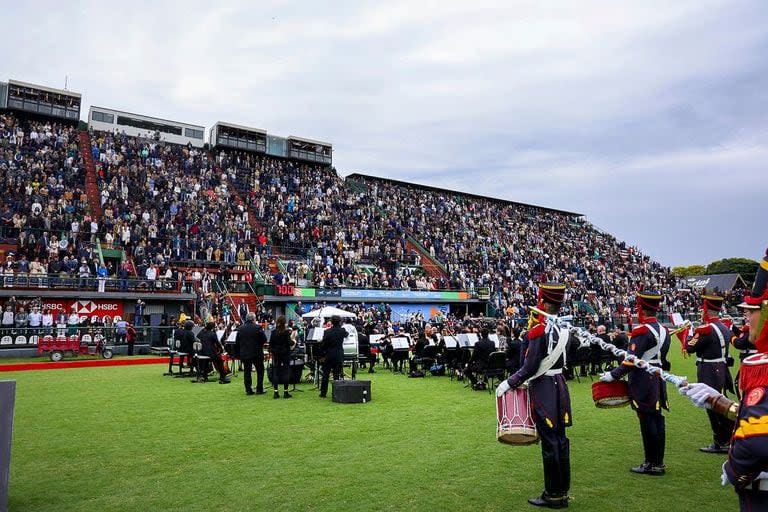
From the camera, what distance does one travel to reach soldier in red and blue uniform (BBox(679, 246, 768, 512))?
2922mm

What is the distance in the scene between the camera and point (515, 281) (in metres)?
42.1

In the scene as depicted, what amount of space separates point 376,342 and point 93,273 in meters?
14.7

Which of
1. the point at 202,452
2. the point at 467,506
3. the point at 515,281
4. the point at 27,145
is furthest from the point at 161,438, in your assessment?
the point at 515,281

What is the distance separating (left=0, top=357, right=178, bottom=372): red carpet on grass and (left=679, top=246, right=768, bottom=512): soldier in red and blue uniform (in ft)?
68.4

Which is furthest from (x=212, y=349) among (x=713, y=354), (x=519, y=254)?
(x=519, y=254)

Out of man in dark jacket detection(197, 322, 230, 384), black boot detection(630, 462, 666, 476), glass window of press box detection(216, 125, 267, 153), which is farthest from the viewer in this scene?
glass window of press box detection(216, 125, 267, 153)

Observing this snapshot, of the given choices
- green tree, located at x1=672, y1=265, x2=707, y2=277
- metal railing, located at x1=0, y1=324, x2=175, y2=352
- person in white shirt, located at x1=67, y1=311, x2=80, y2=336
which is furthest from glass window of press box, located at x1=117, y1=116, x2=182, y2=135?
green tree, located at x1=672, y1=265, x2=707, y2=277

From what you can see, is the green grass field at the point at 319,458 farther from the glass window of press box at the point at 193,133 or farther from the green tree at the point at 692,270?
the green tree at the point at 692,270

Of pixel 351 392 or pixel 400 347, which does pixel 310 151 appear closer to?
pixel 400 347

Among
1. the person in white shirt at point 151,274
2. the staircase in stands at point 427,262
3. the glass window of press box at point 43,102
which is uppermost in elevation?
the glass window of press box at point 43,102

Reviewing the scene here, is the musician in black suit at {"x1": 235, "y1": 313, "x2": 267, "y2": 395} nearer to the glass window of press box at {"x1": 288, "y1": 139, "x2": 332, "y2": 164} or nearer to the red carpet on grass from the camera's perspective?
the red carpet on grass

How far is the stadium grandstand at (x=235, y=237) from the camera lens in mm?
Answer: 26438

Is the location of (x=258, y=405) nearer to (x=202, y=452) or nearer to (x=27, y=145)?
(x=202, y=452)

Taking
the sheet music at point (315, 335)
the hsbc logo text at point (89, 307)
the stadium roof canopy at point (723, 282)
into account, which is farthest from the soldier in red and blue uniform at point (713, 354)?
the stadium roof canopy at point (723, 282)
